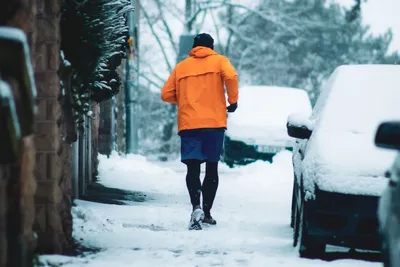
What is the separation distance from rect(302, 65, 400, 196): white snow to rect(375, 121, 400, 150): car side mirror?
70.0 inches

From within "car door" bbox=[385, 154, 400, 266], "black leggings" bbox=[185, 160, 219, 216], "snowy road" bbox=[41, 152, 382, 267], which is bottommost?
"snowy road" bbox=[41, 152, 382, 267]

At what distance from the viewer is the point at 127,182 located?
37.2 ft

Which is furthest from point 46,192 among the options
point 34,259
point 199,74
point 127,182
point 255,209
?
point 127,182

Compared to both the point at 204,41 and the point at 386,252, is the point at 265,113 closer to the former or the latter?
the point at 204,41

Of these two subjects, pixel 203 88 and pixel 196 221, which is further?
pixel 203 88

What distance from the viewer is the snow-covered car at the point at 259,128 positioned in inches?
569

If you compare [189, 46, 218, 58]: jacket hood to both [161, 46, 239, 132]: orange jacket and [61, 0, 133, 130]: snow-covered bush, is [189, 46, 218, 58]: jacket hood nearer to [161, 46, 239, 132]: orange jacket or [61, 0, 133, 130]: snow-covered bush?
[161, 46, 239, 132]: orange jacket

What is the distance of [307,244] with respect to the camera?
19.2 ft

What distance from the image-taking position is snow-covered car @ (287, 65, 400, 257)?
18.2ft

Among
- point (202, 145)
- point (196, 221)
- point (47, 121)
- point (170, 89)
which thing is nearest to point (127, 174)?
point (170, 89)

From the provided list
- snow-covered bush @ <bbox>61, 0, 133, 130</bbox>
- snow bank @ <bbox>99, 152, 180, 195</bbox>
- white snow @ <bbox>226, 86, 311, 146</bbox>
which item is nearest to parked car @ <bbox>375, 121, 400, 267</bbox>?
snow-covered bush @ <bbox>61, 0, 133, 130</bbox>

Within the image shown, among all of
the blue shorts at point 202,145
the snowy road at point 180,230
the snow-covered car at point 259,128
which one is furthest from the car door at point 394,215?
the snow-covered car at point 259,128

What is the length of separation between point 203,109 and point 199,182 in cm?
69

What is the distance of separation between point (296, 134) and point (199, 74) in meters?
1.51
